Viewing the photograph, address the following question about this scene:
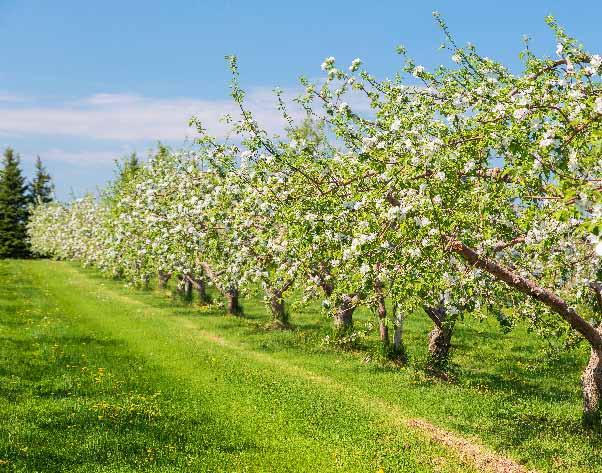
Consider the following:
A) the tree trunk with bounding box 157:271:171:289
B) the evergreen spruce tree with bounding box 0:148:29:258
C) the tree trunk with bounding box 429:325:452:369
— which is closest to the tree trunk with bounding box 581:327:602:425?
the tree trunk with bounding box 429:325:452:369

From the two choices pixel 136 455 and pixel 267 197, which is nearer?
pixel 136 455

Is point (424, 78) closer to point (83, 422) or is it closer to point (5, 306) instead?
point (83, 422)

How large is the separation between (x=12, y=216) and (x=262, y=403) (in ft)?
274

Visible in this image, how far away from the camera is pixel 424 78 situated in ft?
42.5

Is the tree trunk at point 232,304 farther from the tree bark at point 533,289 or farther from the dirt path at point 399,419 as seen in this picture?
the tree bark at point 533,289

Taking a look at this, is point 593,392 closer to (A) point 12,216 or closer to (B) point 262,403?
(B) point 262,403

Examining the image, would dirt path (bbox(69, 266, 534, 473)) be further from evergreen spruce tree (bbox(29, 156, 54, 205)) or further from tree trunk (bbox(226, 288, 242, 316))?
evergreen spruce tree (bbox(29, 156, 54, 205))

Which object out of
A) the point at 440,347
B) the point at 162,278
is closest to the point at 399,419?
the point at 440,347

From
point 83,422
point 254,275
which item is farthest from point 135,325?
point 83,422

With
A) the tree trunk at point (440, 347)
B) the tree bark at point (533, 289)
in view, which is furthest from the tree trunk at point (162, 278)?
the tree bark at point (533, 289)

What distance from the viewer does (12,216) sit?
285 ft

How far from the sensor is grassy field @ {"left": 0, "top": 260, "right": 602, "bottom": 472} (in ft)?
35.5

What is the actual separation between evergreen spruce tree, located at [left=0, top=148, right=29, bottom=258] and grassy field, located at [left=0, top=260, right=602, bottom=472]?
218 ft

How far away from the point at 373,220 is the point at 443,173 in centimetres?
171
